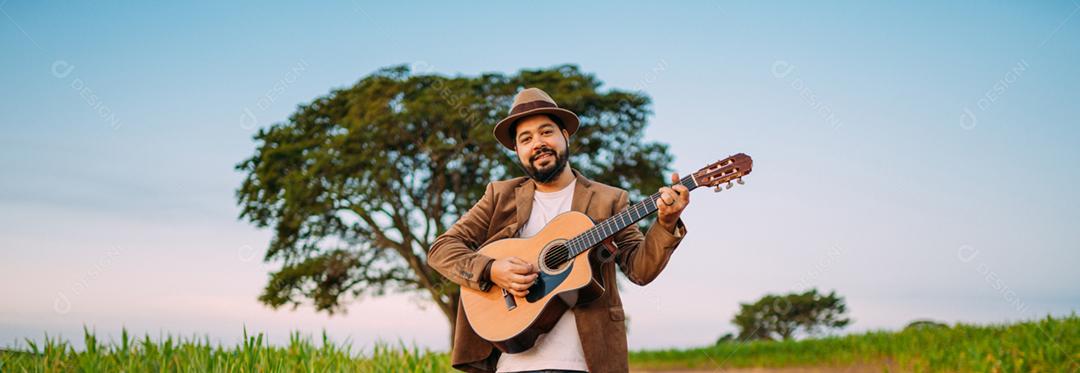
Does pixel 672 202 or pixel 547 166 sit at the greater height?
pixel 547 166

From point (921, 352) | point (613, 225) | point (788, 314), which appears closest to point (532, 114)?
point (613, 225)

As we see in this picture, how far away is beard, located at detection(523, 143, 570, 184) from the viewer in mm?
3406

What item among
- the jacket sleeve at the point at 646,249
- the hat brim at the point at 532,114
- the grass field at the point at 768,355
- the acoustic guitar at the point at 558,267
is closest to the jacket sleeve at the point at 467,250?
the acoustic guitar at the point at 558,267

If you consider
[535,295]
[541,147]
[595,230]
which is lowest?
[535,295]

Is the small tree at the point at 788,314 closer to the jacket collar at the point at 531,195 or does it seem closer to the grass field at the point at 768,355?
the grass field at the point at 768,355

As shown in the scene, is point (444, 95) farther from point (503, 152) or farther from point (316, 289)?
point (316, 289)

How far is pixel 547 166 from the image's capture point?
134 inches

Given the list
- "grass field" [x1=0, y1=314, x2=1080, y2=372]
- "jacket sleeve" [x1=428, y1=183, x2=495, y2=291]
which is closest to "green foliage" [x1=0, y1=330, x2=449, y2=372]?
"grass field" [x1=0, y1=314, x2=1080, y2=372]

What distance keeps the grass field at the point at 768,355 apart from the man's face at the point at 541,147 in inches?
89.8

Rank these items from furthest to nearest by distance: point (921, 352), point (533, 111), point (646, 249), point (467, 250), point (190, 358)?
point (921, 352), point (190, 358), point (467, 250), point (533, 111), point (646, 249)

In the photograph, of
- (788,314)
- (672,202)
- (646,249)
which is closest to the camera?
(672,202)

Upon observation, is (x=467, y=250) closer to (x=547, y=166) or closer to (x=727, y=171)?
(x=547, y=166)

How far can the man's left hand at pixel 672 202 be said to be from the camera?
299 centimetres

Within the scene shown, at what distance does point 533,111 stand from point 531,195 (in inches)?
14.7
